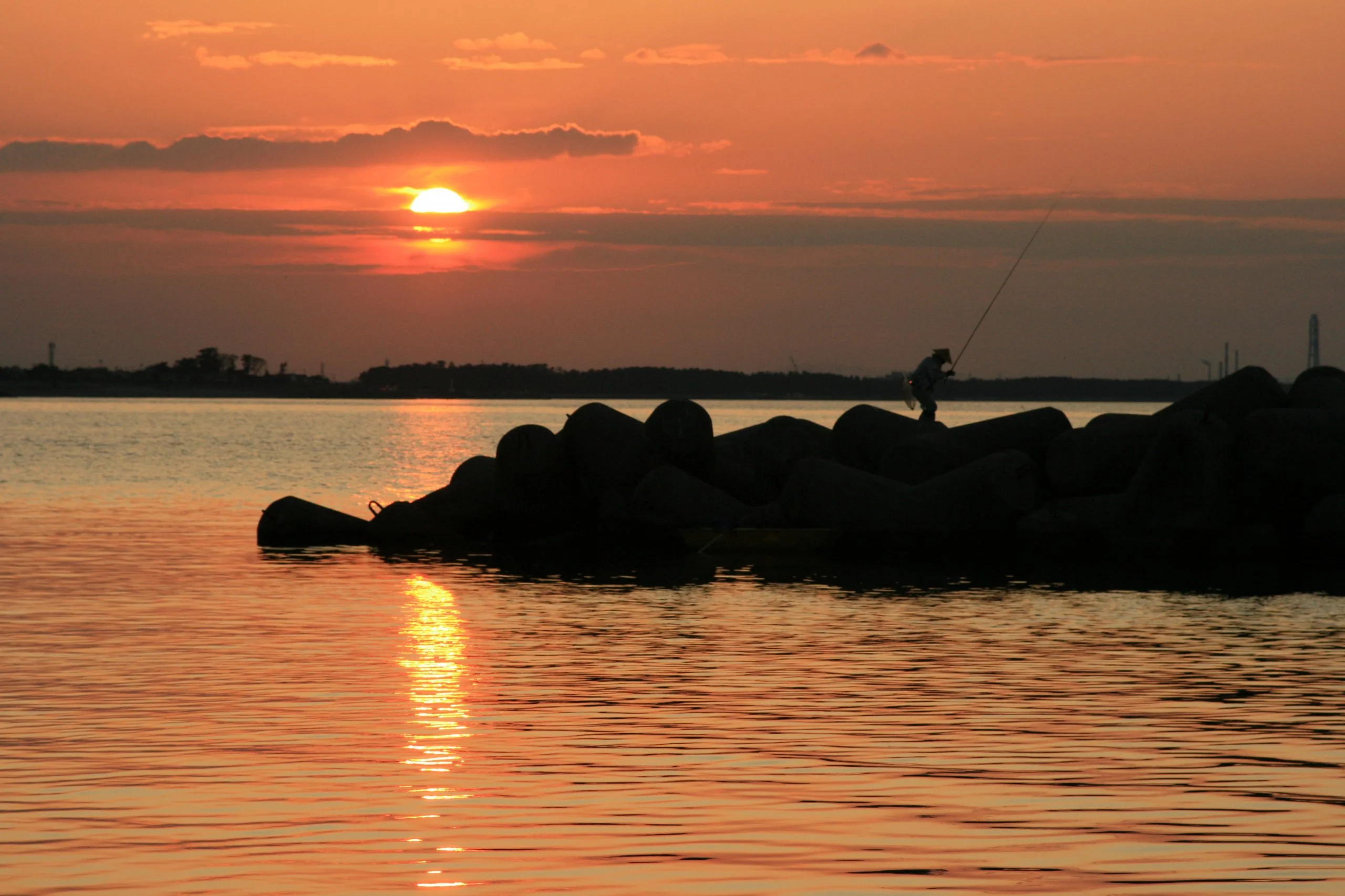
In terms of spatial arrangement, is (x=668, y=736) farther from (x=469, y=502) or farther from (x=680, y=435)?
(x=469, y=502)

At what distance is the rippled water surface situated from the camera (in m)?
9.18

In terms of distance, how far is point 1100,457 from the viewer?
30.6 meters

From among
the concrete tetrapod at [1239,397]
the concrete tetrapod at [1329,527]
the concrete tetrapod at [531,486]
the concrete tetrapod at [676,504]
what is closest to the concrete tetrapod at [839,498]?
the concrete tetrapod at [676,504]

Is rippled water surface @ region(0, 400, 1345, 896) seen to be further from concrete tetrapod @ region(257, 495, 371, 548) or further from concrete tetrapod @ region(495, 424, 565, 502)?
concrete tetrapod @ region(257, 495, 371, 548)

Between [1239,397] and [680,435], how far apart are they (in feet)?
32.1

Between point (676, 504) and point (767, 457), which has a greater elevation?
point (767, 457)

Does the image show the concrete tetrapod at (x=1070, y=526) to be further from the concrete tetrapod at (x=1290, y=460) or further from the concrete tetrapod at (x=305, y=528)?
the concrete tetrapod at (x=305, y=528)

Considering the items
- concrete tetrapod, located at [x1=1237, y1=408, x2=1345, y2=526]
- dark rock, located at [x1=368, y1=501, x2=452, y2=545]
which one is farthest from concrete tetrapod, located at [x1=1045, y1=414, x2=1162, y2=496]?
dark rock, located at [x1=368, y1=501, x2=452, y2=545]

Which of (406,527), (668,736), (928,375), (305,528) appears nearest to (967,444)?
(928,375)

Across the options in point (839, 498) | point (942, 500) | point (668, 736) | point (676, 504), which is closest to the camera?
point (668, 736)

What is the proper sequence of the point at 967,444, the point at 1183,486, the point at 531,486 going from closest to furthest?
the point at 1183,486 → the point at 967,444 → the point at 531,486

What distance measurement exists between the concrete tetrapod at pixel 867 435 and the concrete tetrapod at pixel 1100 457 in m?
3.35

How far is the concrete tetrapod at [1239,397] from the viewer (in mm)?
30609

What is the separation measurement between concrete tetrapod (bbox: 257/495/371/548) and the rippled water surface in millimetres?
6647
